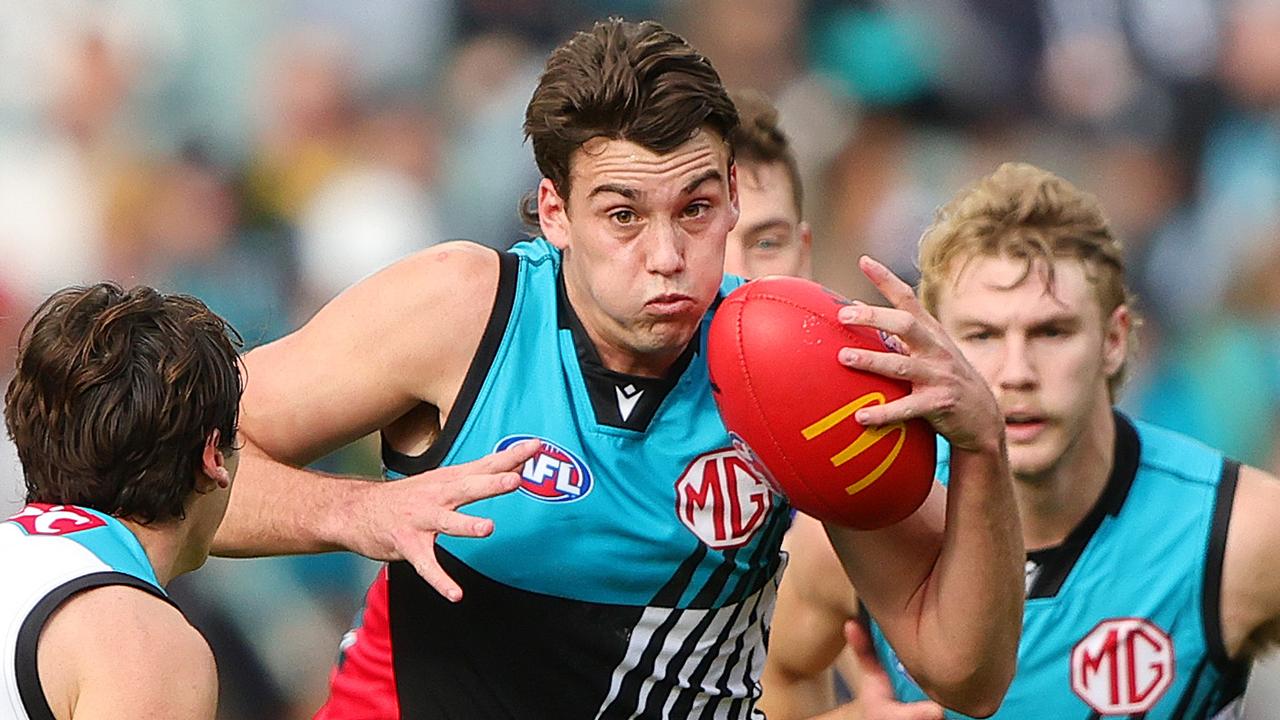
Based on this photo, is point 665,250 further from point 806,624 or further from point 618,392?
point 806,624

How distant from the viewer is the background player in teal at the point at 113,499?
2586 millimetres

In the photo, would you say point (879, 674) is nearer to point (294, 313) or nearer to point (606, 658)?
point (606, 658)

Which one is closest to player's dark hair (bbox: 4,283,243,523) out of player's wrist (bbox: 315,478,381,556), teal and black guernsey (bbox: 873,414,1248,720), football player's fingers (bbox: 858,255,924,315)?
player's wrist (bbox: 315,478,381,556)

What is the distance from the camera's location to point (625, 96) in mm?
3357

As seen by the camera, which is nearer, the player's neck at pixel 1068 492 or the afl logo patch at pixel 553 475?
the afl logo patch at pixel 553 475

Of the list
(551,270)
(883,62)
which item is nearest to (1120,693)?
(551,270)

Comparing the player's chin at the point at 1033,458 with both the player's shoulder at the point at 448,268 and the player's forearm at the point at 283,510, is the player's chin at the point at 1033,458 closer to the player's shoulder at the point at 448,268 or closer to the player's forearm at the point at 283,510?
the player's shoulder at the point at 448,268

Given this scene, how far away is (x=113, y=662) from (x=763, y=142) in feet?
10.8

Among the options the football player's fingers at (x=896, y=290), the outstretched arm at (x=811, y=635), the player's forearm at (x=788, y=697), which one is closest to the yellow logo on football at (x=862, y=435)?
the football player's fingers at (x=896, y=290)

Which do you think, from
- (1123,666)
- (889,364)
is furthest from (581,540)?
(1123,666)

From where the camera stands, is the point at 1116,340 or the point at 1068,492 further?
the point at 1116,340

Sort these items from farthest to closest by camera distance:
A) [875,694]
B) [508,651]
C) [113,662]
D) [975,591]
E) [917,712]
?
[875,694] → [917,712] → [508,651] → [975,591] → [113,662]

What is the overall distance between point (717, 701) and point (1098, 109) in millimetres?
4586

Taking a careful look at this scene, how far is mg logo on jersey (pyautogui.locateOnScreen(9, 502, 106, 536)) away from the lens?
108 inches
